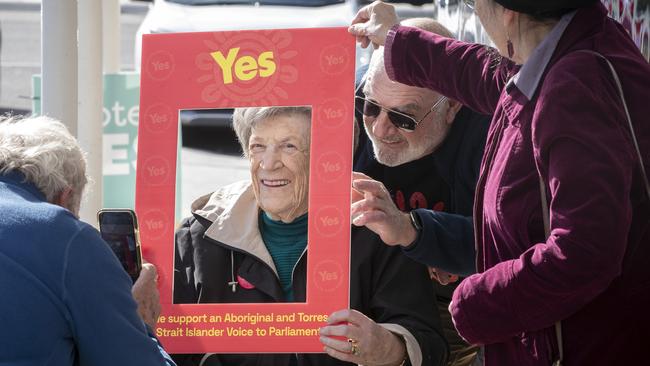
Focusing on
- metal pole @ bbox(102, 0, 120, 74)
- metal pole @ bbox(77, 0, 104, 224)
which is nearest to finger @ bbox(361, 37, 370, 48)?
metal pole @ bbox(77, 0, 104, 224)

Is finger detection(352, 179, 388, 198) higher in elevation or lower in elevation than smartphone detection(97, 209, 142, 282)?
higher

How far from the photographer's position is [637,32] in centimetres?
224

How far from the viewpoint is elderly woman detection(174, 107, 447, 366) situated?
7.64ft

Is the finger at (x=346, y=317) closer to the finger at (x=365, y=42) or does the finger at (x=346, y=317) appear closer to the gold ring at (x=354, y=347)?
the gold ring at (x=354, y=347)

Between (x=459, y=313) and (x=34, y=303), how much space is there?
815 millimetres

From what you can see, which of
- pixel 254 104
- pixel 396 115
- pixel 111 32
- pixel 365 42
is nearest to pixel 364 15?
pixel 365 42

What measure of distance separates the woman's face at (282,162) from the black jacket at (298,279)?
5.5 inches

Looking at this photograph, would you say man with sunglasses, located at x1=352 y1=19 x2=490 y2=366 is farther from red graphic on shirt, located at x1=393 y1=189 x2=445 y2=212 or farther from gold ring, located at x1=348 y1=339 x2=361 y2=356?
gold ring, located at x1=348 y1=339 x2=361 y2=356

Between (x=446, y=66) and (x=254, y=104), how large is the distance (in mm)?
466

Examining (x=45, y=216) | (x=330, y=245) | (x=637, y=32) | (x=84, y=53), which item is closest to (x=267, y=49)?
(x=330, y=245)

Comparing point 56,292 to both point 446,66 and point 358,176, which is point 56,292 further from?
point 446,66

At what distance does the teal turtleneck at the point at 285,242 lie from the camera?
7.66 ft

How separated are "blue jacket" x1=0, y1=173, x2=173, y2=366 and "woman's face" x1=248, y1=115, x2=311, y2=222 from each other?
54 centimetres

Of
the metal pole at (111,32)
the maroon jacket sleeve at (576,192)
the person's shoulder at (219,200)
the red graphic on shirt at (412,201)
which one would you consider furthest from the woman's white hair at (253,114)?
the metal pole at (111,32)
